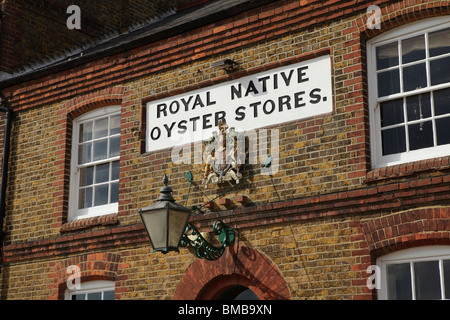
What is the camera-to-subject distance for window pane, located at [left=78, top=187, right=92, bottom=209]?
12.2 meters

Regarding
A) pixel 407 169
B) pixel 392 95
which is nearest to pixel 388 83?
pixel 392 95

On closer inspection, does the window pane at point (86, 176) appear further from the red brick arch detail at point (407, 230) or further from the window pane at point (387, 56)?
the window pane at point (387, 56)

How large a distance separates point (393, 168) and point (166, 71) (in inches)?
167

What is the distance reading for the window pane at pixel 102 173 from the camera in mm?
12039

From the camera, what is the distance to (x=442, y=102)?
893cm

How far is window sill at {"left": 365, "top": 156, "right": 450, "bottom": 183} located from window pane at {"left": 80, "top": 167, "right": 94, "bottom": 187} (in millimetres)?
5178

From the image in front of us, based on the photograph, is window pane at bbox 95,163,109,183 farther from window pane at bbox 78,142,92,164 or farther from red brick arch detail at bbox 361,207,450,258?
red brick arch detail at bbox 361,207,450,258

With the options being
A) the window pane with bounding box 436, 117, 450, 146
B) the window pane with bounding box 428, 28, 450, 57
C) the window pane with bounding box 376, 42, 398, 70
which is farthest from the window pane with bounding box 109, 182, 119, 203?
the window pane with bounding box 428, 28, 450, 57

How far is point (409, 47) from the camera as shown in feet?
30.6

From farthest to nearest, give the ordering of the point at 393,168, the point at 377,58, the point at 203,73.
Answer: the point at 203,73
the point at 377,58
the point at 393,168

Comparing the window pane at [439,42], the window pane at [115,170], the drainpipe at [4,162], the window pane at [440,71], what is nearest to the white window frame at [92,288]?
the window pane at [115,170]
